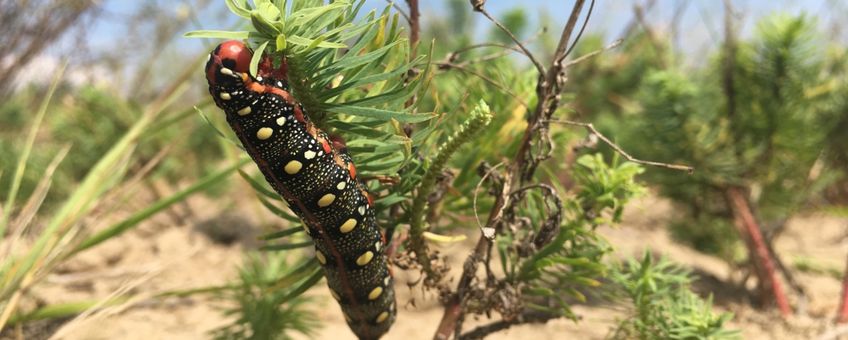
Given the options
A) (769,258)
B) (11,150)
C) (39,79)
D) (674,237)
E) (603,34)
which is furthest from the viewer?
(39,79)

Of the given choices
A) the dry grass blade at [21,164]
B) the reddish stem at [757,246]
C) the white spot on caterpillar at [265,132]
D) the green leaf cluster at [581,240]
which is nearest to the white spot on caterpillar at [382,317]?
the green leaf cluster at [581,240]

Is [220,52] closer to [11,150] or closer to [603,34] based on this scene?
[11,150]

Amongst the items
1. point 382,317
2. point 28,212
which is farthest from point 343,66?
point 28,212

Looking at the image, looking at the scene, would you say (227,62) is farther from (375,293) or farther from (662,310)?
(662,310)

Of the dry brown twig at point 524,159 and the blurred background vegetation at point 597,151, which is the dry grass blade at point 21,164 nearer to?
the blurred background vegetation at point 597,151

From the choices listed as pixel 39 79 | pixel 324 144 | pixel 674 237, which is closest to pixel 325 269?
pixel 324 144

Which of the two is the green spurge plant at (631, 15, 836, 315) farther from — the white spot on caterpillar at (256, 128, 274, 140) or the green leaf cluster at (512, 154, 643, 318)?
the white spot on caterpillar at (256, 128, 274, 140)
